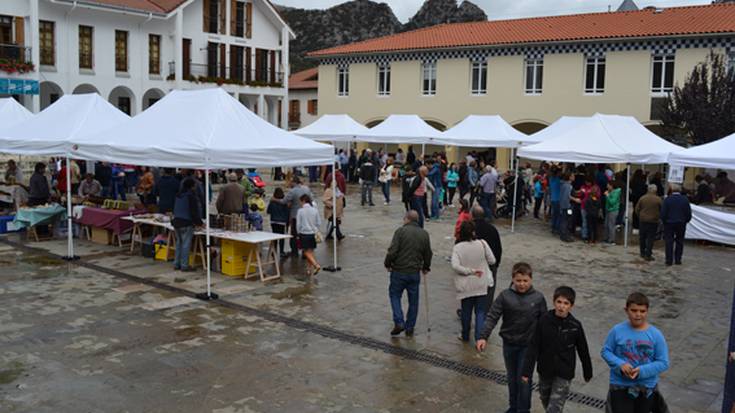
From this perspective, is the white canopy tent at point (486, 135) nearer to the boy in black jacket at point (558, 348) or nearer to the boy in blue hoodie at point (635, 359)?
the boy in black jacket at point (558, 348)

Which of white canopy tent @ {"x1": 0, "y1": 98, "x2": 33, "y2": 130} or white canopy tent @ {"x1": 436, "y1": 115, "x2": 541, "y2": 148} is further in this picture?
white canopy tent @ {"x1": 436, "y1": 115, "x2": 541, "y2": 148}

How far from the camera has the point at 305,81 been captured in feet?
173

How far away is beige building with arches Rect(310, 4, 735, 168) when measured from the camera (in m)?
28.4

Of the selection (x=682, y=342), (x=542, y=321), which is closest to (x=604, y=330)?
(x=682, y=342)

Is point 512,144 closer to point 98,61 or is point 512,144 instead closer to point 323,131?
point 323,131

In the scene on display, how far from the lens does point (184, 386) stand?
6.40 m

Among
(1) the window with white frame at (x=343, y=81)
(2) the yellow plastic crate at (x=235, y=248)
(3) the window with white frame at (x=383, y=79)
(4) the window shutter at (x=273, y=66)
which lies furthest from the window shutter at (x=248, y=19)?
(2) the yellow plastic crate at (x=235, y=248)

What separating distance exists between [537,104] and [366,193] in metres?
13.4

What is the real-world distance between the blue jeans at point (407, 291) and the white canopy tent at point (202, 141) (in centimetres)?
304

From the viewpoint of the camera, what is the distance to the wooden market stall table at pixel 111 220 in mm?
13219

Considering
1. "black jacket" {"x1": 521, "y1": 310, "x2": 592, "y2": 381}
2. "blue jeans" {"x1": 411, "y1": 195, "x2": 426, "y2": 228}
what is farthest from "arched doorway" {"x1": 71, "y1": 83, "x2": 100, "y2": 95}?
"black jacket" {"x1": 521, "y1": 310, "x2": 592, "y2": 381}

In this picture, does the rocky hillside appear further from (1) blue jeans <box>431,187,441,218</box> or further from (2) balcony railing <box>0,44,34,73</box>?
(1) blue jeans <box>431,187,441,218</box>

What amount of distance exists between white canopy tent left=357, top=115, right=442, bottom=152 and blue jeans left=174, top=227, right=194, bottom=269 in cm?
1415

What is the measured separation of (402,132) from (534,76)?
9.84 metres
